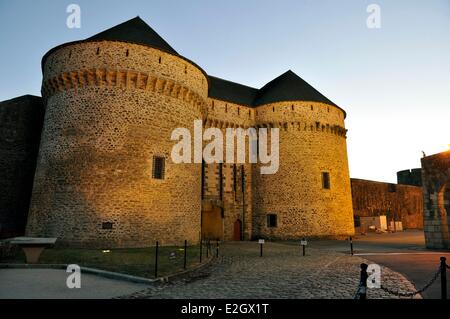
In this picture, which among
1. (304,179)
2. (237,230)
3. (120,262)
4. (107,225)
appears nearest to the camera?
(120,262)

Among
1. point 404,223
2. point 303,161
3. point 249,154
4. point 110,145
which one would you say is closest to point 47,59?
point 110,145

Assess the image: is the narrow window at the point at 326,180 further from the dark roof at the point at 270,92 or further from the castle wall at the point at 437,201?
the castle wall at the point at 437,201

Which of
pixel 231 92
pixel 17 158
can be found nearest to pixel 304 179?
pixel 231 92

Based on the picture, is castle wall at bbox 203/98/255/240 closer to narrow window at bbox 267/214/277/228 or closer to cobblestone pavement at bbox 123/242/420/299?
narrow window at bbox 267/214/277/228

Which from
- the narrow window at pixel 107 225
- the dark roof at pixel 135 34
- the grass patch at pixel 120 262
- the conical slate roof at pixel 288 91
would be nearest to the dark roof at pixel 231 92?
the conical slate roof at pixel 288 91

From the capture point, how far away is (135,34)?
1588cm

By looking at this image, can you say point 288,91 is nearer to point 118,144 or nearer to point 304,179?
point 304,179

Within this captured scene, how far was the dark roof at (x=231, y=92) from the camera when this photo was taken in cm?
2127

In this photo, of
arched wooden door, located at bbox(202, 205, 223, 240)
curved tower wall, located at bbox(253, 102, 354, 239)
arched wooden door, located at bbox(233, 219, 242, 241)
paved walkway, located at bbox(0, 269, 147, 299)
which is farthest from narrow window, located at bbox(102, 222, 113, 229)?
curved tower wall, located at bbox(253, 102, 354, 239)

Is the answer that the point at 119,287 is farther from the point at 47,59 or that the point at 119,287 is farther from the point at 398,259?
the point at 47,59

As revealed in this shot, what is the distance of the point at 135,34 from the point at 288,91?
11.6 m

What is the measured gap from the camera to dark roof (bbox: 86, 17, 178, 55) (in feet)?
49.8

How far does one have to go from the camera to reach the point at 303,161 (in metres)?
20.6

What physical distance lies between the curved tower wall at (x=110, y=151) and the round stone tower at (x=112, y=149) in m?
0.04
